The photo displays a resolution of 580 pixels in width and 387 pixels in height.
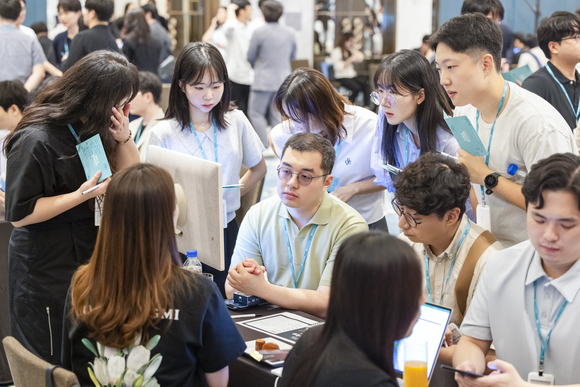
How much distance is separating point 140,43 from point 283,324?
4608 mm

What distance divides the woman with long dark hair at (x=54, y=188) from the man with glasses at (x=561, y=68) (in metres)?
2.39

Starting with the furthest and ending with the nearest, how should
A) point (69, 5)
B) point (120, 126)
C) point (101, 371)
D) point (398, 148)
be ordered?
point (69, 5) < point (398, 148) < point (120, 126) < point (101, 371)

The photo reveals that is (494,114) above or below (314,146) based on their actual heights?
above

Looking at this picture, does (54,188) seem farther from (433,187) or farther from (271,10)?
(271,10)

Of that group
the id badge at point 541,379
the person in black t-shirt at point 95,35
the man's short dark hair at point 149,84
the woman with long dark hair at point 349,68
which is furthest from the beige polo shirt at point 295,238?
the woman with long dark hair at point 349,68

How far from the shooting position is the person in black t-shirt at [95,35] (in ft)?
15.5

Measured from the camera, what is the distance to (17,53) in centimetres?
533

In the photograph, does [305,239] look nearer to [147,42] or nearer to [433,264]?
[433,264]

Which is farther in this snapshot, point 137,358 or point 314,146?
point 314,146

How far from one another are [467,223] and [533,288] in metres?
0.43

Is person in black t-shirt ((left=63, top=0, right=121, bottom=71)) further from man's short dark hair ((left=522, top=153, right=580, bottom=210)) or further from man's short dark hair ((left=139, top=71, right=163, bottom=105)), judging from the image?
man's short dark hair ((left=522, top=153, right=580, bottom=210))

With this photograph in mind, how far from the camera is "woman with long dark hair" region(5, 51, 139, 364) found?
7.16 feet

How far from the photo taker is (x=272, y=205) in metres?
2.44

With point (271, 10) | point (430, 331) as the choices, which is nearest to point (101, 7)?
point (271, 10)
